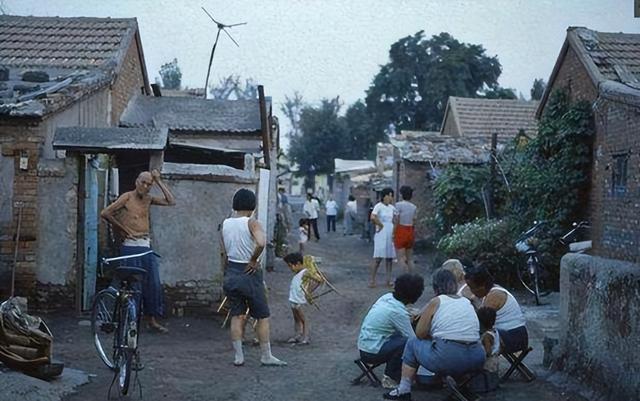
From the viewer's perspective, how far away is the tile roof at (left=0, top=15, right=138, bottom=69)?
1407 cm

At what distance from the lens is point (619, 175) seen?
1199cm

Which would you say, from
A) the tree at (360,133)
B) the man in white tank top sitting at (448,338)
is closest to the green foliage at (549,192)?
the man in white tank top sitting at (448,338)

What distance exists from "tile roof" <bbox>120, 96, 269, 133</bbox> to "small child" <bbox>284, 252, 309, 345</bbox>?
623 cm

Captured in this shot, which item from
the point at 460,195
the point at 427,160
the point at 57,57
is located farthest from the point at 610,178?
the point at 57,57

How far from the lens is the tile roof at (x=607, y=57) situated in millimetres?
12643

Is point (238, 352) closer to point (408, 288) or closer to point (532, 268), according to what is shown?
point (408, 288)

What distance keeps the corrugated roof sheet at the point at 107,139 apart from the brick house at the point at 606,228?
205 inches

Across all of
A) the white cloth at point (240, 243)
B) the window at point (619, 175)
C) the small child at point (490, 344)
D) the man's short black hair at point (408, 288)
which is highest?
the window at point (619, 175)

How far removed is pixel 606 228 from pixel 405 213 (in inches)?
131

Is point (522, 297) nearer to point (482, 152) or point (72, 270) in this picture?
point (72, 270)

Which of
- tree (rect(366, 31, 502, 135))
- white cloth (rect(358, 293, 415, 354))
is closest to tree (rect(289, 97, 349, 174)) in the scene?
tree (rect(366, 31, 502, 135))

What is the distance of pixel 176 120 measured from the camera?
49.0 feet

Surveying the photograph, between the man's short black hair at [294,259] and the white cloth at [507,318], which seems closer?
the white cloth at [507,318]

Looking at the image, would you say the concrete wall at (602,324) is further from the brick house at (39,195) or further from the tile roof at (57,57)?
the tile roof at (57,57)
